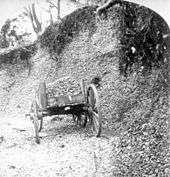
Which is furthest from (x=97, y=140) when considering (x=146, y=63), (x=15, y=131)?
(x=146, y=63)

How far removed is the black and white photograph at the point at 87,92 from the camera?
7027 mm

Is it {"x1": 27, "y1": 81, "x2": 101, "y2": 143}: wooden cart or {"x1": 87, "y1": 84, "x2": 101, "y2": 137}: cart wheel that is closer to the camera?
{"x1": 87, "y1": 84, "x2": 101, "y2": 137}: cart wheel

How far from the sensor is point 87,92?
27.7 ft

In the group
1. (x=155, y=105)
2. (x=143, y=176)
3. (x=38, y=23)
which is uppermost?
(x=38, y=23)

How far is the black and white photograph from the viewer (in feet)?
23.1

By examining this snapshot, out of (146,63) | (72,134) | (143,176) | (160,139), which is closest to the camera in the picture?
(143,176)

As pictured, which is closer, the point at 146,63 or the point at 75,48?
the point at 146,63

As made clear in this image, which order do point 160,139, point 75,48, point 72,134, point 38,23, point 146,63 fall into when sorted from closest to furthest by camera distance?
point 160,139, point 72,134, point 146,63, point 75,48, point 38,23

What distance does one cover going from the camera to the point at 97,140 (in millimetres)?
7984

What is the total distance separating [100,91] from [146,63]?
1.93 metres

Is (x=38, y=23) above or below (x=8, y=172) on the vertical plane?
above

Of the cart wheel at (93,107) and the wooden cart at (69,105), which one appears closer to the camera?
the cart wheel at (93,107)

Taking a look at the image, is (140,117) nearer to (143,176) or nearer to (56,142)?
(56,142)

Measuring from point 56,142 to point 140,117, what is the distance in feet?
8.46
